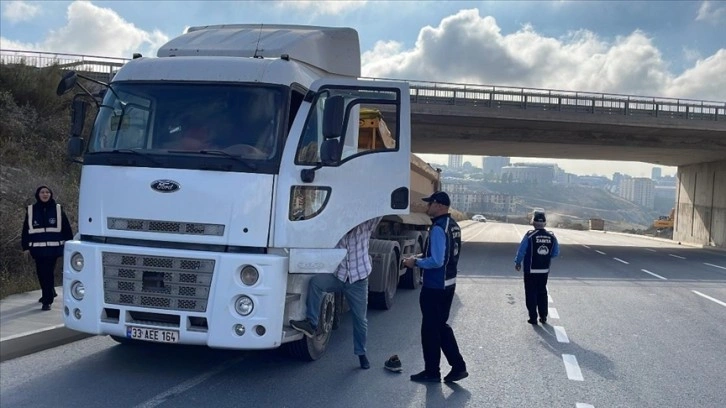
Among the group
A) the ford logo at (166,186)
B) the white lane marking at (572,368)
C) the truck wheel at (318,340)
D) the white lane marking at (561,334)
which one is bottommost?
the white lane marking at (572,368)

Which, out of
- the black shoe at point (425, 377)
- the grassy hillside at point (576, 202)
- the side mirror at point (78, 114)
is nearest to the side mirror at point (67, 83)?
the side mirror at point (78, 114)

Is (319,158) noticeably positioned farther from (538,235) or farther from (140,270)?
(538,235)

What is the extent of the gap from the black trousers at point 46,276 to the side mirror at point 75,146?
281cm

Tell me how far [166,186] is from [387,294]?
563 cm

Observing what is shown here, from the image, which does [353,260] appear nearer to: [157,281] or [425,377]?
[425,377]

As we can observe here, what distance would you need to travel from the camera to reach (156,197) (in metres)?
6.28

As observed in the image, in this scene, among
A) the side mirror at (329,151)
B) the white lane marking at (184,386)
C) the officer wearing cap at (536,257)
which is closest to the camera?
the white lane marking at (184,386)

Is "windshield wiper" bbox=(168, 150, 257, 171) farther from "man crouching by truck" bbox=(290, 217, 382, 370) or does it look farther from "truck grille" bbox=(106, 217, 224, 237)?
"man crouching by truck" bbox=(290, 217, 382, 370)

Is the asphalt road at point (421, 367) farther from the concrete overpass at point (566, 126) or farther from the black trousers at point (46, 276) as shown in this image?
the concrete overpass at point (566, 126)

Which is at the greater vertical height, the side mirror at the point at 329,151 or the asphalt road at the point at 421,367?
the side mirror at the point at 329,151

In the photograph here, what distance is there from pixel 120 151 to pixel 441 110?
23799mm

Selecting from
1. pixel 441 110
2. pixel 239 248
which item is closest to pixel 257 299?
pixel 239 248

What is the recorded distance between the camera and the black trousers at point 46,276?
921 cm

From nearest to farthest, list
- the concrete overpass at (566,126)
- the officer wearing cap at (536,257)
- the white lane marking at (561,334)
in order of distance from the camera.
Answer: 1. the white lane marking at (561,334)
2. the officer wearing cap at (536,257)
3. the concrete overpass at (566,126)
